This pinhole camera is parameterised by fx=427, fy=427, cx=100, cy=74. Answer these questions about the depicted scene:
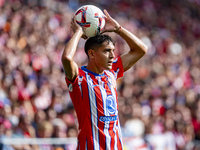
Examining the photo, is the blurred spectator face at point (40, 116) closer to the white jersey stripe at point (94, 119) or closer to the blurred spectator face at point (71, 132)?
the blurred spectator face at point (71, 132)

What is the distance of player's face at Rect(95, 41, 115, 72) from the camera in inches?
177

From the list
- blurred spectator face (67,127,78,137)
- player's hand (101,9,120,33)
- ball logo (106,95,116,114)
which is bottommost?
blurred spectator face (67,127,78,137)

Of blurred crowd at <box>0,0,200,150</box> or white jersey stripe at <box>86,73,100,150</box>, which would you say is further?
blurred crowd at <box>0,0,200,150</box>

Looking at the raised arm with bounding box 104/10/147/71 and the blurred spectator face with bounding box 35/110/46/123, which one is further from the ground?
the raised arm with bounding box 104/10/147/71

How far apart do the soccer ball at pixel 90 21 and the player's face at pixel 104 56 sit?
185mm

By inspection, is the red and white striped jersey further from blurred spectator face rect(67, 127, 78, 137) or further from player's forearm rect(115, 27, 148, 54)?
blurred spectator face rect(67, 127, 78, 137)

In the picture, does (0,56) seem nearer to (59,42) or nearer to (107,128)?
(59,42)

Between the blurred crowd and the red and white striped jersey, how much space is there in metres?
3.19

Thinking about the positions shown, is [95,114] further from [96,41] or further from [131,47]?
[131,47]

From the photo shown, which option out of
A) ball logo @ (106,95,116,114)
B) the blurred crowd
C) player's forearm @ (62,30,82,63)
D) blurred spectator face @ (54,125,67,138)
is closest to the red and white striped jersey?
ball logo @ (106,95,116,114)

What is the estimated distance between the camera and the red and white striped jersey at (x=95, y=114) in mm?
4367

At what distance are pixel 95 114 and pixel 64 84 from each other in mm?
6688

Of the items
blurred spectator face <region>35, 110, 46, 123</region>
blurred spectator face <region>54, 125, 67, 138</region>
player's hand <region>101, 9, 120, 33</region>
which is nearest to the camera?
player's hand <region>101, 9, 120, 33</region>

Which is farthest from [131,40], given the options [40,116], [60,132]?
[40,116]
